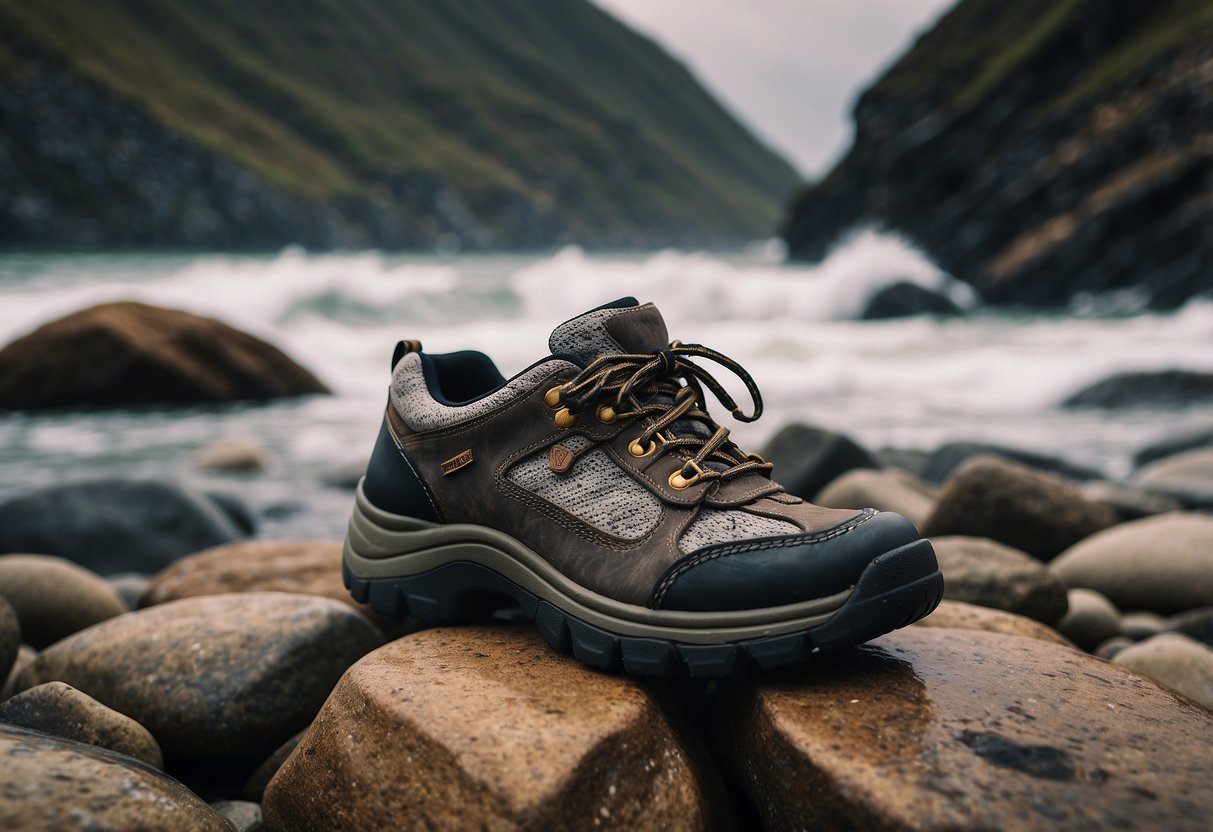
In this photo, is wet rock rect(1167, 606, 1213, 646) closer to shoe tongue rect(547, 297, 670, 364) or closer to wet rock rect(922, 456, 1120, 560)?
wet rock rect(922, 456, 1120, 560)

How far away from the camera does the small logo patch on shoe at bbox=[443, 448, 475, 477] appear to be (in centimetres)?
194

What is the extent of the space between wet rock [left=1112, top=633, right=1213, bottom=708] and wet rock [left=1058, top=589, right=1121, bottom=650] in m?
0.50

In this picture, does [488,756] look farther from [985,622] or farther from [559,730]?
[985,622]

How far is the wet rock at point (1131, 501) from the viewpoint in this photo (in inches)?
183

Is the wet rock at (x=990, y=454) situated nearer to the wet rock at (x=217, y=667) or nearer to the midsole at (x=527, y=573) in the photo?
the midsole at (x=527, y=573)

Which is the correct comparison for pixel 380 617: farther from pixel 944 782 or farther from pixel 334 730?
pixel 944 782

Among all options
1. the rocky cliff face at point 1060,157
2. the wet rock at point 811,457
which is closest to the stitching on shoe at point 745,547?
the wet rock at point 811,457

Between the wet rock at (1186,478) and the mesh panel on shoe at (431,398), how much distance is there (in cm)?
477

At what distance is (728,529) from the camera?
1644 mm

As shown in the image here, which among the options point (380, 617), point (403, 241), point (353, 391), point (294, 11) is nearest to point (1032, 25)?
point (353, 391)

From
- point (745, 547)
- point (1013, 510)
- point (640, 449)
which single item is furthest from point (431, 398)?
point (1013, 510)

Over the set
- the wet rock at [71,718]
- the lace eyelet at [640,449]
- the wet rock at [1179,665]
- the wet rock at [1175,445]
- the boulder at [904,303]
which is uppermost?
the boulder at [904,303]

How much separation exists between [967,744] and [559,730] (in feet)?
2.08

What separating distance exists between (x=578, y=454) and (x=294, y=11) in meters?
134
